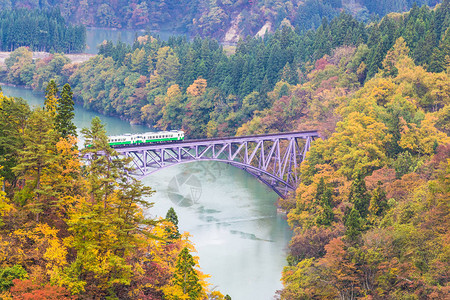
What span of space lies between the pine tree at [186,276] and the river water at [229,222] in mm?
15308

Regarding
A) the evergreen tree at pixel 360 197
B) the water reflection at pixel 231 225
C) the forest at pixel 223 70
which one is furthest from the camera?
the forest at pixel 223 70

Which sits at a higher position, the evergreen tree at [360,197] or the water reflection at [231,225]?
the evergreen tree at [360,197]

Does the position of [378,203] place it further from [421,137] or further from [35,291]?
[35,291]

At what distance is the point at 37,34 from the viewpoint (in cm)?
17088

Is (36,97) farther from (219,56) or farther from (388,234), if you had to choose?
(388,234)

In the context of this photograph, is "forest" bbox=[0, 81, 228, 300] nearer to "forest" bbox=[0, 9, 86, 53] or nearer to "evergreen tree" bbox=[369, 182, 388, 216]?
"evergreen tree" bbox=[369, 182, 388, 216]

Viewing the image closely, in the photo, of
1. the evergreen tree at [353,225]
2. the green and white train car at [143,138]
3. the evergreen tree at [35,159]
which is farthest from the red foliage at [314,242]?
the evergreen tree at [35,159]

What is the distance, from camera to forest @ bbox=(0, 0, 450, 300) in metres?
47.3

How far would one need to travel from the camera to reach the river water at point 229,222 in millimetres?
66125

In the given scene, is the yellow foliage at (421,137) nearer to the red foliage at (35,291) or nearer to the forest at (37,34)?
the red foliage at (35,291)

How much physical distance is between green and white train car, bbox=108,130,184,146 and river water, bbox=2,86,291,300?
7529mm

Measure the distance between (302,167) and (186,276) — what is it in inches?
1318

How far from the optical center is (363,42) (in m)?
106

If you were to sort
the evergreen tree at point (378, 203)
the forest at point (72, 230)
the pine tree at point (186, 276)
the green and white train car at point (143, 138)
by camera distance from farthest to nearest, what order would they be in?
the green and white train car at point (143, 138) < the evergreen tree at point (378, 203) < the pine tree at point (186, 276) < the forest at point (72, 230)
